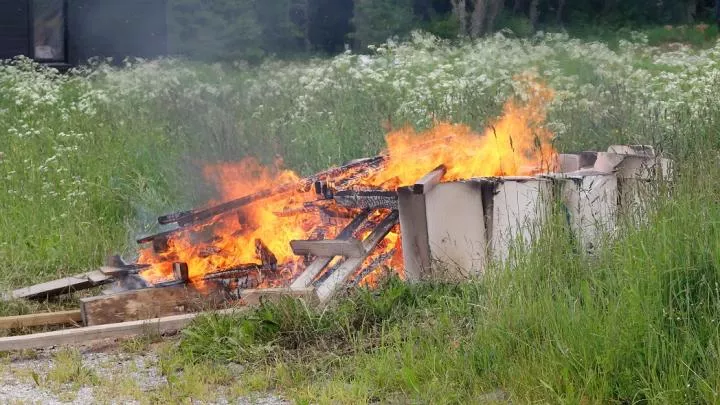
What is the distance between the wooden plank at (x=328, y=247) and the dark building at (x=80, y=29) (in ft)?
50.2

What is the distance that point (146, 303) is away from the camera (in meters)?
6.57

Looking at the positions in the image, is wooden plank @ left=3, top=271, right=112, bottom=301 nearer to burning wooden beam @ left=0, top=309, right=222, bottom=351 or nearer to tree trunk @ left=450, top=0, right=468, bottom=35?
burning wooden beam @ left=0, top=309, right=222, bottom=351

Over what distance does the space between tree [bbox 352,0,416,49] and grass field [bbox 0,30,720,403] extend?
8.74 m

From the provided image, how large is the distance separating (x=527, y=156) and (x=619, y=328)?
9.42ft

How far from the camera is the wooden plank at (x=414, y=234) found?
6262mm

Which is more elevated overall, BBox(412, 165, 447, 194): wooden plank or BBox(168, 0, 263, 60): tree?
BBox(168, 0, 263, 60): tree

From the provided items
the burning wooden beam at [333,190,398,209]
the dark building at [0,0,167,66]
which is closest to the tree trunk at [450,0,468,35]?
the dark building at [0,0,167,66]

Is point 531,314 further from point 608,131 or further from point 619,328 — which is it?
point 608,131

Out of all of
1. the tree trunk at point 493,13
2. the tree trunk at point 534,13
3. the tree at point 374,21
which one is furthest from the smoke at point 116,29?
the tree trunk at point 534,13

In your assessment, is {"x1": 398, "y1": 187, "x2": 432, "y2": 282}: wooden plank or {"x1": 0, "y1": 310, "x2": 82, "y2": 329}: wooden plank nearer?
{"x1": 398, "y1": 187, "x2": 432, "y2": 282}: wooden plank

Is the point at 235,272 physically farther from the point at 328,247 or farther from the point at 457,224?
the point at 457,224

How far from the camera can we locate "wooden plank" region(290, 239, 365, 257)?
248 inches

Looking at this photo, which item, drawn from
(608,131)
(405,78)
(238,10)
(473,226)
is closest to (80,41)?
(238,10)

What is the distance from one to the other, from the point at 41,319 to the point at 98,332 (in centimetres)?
74
